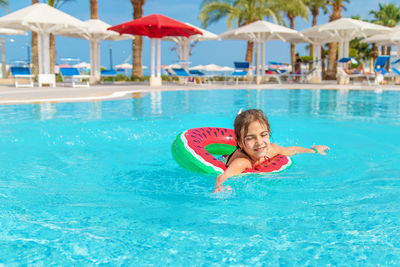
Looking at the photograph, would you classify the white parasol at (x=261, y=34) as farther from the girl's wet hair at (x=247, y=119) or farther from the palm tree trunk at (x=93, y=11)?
the girl's wet hair at (x=247, y=119)

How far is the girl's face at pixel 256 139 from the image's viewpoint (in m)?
2.71

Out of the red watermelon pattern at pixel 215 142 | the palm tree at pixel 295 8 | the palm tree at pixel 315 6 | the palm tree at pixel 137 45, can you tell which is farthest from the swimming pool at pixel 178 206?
the palm tree at pixel 315 6

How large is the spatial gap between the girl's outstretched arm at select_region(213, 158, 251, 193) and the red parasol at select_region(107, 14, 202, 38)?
12856mm

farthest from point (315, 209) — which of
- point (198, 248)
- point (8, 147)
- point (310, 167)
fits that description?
point (8, 147)

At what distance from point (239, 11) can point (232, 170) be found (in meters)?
25.7

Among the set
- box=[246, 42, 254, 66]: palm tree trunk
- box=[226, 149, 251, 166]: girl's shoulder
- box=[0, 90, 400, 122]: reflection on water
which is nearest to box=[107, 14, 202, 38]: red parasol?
box=[0, 90, 400, 122]: reflection on water

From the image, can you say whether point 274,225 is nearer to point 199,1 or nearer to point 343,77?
point 343,77

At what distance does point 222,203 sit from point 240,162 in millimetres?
354

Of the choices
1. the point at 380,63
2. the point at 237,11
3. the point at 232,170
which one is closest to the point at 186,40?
the point at 237,11

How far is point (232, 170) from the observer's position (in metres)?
2.83

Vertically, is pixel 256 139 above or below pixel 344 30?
below

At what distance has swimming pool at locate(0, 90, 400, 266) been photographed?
6.44 feet

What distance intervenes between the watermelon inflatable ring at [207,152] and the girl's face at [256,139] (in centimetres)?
28

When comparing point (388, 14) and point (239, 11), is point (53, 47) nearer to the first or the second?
point (239, 11)
